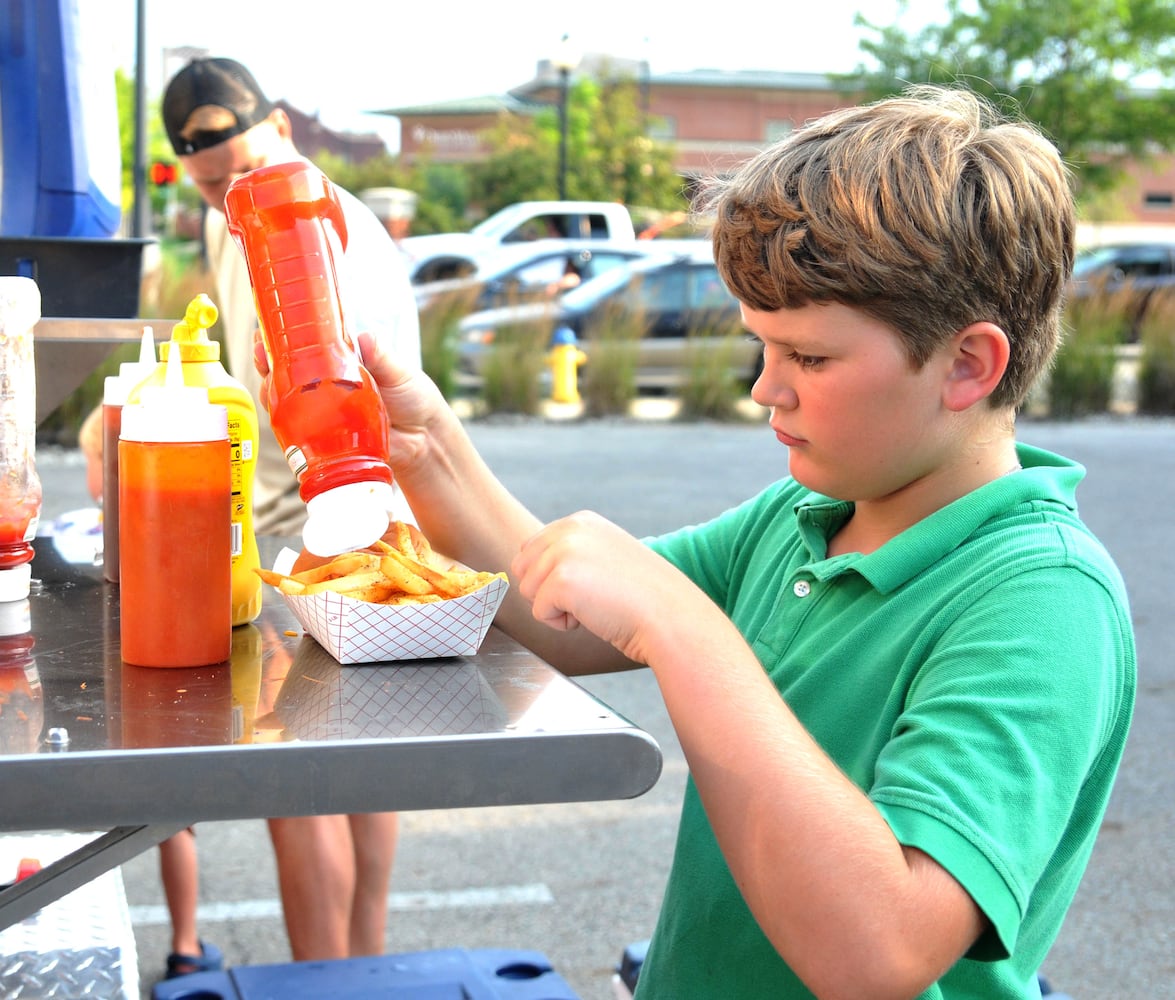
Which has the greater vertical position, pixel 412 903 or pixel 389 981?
pixel 389 981

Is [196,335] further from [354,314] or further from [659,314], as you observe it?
[659,314]

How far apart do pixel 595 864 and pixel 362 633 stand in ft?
8.83

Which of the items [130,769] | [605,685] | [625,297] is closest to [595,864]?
[605,685]

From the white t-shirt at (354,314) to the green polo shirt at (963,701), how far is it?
1.40 meters

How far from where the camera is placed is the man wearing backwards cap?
2910 millimetres

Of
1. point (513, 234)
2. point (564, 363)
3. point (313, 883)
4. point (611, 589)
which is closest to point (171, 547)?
point (611, 589)

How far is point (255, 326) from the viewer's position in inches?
125

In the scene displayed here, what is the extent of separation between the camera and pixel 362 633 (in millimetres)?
1254

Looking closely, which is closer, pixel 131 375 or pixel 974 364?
pixel 974 364

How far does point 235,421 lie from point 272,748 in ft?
1.80

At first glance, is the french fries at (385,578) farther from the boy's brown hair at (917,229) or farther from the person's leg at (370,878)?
the person's leg at (370,878)

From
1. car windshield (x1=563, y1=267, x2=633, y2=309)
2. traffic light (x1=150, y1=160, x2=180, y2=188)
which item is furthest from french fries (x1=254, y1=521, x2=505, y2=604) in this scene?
car windshield (x1=563, y1=267, x2=633, y2=309)

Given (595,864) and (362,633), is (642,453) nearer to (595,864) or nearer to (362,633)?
(595,864)

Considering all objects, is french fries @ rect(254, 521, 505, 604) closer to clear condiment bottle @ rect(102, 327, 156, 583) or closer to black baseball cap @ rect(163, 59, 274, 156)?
clear condiment bottle @ rect(102, 327, 156, 583)
